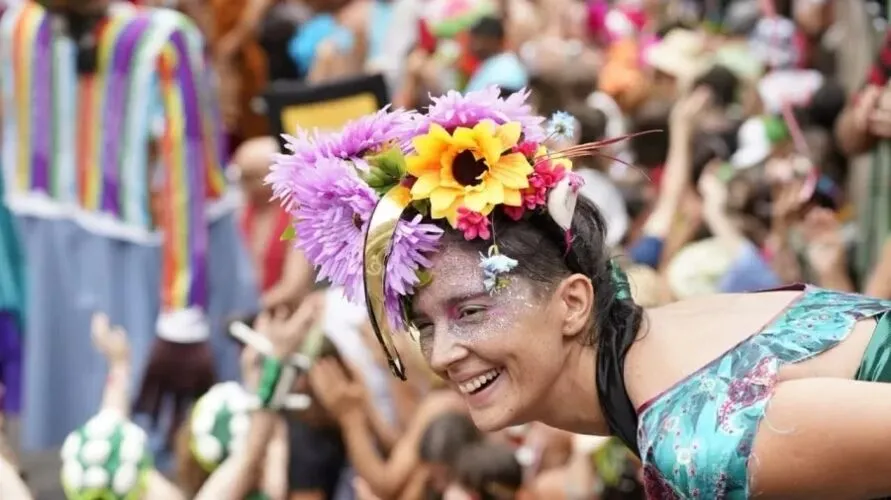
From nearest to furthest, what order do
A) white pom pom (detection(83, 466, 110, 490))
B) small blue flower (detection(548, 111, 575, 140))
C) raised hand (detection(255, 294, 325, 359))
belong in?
small blue flower (detection(548, 111, 575, 140))
white pom pom (detection(83, 466, 110, 490))
raised hand (detection(255, 294, 325, 359))

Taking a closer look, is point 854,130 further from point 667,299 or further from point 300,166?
point 300,166

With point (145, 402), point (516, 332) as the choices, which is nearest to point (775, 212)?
point (145, 402)

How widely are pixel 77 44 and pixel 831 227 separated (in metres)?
2.65

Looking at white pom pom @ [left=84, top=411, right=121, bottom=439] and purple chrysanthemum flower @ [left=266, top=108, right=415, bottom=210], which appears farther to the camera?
white pom pom @ [left=84, top=411, right=121, bottom=439]

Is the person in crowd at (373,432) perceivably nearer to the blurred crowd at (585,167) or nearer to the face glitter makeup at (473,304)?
the blurred crowd at (585,167)

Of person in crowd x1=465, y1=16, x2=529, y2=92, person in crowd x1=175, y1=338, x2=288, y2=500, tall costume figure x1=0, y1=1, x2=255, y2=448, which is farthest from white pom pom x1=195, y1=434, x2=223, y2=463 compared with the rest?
person in crowd x1=465, y1=16, x2=529, y2=92

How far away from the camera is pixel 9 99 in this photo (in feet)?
18.1

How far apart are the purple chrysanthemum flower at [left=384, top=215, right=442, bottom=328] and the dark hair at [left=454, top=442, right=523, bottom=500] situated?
154 cm

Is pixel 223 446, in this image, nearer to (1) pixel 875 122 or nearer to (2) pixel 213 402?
(2) pixel 213 402

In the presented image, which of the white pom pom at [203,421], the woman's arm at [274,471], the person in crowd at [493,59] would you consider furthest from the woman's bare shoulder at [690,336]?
the person in crowd at [493,59]

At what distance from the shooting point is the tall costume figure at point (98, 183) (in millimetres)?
5383

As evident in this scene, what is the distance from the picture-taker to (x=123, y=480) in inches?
150

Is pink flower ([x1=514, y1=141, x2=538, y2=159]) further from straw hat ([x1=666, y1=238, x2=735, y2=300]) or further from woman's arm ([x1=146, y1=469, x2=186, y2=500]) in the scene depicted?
straw hat ([x1=666, y1=238, x2=735, y2=300])

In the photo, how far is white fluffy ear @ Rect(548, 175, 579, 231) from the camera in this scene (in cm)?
265
